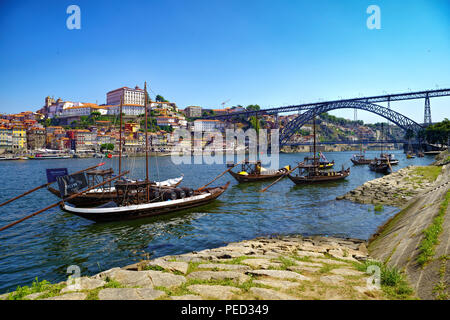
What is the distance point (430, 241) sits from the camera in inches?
284

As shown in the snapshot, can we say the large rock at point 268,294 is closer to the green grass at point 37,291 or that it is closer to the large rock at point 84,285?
the large rock at point 84,285

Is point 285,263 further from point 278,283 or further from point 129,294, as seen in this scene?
point 129,294

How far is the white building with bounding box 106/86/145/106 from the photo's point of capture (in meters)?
174

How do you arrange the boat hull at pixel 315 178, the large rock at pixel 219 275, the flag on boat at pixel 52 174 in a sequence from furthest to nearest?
1. the boat hull at pixel 315 178
2. the flag on boat at pixel 52 174
3. the large rock at pixel 219 275

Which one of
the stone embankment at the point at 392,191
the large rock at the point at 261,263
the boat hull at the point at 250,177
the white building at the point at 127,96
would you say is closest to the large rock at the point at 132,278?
the large rock at the point at 261,263

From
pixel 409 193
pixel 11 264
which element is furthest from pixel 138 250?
pixel 409 193

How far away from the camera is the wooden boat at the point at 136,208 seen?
1738 centimetres

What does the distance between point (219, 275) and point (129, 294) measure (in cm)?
212

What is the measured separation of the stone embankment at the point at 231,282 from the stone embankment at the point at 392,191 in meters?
15.9

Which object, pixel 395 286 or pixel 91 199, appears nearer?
pixel 395 286

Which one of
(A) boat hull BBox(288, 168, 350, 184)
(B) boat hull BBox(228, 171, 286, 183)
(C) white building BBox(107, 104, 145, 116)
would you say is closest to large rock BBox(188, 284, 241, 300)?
(A) boat hull BBox(288, 168, 350, 184)

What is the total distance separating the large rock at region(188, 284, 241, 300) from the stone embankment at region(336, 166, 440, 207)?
63.0 feet

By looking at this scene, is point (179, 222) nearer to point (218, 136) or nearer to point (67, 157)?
point (67, 157)

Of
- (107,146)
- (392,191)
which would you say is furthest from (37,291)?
(107,146)
